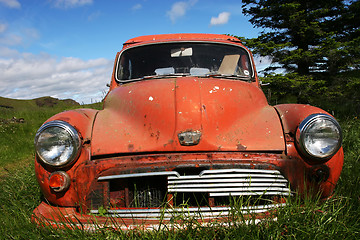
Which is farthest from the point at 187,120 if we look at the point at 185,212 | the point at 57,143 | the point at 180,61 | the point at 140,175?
the point at 180,61

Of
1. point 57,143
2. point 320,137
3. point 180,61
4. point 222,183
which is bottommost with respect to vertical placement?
point 222,183

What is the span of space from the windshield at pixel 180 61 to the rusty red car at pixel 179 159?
91cm

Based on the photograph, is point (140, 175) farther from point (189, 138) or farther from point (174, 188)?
point (189, 138)

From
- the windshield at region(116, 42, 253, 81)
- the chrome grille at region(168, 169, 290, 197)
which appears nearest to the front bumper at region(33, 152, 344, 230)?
the chrome grille at region(168, 169, 290, 197)

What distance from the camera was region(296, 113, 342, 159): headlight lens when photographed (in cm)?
194

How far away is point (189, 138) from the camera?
1.96 metres

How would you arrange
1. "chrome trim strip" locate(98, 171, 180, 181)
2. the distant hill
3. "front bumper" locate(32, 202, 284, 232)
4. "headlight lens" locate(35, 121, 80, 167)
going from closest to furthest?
"front bumper" locate(32, 202, 284, 232) < "chrome trim strip" locate(98, 171, 180, 181) < "headlight lens" locate(35, 121, 80, 167) < the distant hill

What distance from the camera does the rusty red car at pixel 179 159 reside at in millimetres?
1804

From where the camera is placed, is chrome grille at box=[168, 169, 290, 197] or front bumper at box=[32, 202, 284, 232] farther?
chrome grille at box=[168, 169, 290, 197]

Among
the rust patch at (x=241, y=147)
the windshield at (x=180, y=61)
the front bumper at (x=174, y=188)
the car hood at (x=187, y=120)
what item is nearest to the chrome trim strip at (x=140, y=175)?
the front bumper at (x=174, y=188)

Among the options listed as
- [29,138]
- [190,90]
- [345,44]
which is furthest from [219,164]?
[345,44]

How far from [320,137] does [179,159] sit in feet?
3.43

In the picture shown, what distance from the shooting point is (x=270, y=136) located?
6.74 ft

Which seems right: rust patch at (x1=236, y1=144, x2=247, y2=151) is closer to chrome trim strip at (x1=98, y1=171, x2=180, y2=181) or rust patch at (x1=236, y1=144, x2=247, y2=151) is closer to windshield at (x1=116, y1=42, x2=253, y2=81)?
chrome trim strip at (x1=98, y1=171, x2=180, y2=181)
